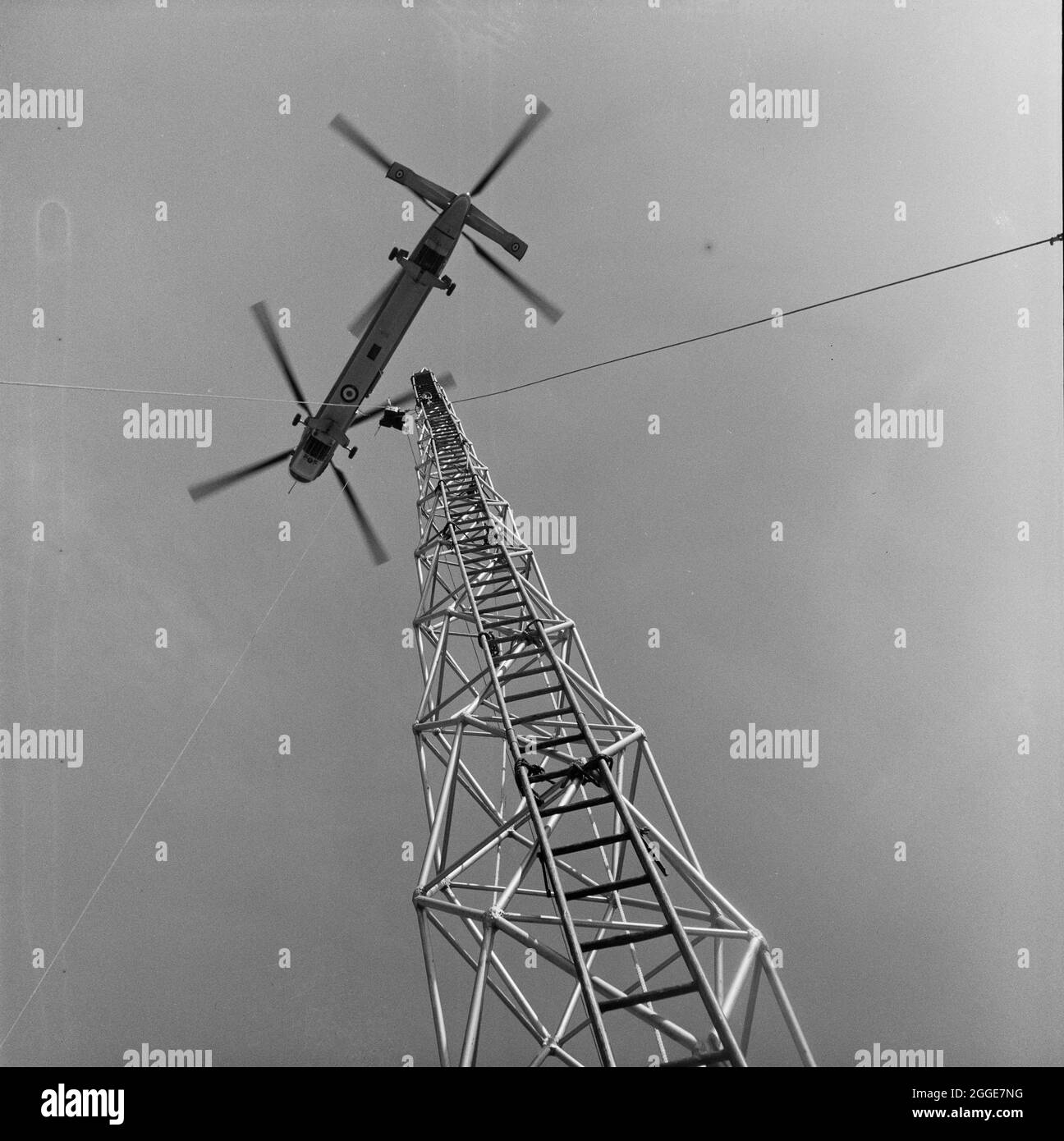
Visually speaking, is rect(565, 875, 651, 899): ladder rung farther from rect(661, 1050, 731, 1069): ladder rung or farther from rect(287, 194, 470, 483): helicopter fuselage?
rect(287, 194, 470, 483): helicopter fuselage

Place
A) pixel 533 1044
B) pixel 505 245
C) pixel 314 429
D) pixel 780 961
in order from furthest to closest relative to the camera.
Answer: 1. pixel 533 1044
2. pixel 780 961
3. pixel 314 429
4. pixel 505 245

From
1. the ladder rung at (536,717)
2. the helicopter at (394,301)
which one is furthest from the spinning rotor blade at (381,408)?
the ladder rung at (536,717)

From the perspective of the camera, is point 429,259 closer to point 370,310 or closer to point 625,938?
point 370,310

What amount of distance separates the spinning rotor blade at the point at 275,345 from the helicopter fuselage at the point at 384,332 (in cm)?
64

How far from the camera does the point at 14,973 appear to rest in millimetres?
14320

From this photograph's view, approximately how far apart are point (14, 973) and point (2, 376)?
1122 cm

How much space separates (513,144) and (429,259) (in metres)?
2.59

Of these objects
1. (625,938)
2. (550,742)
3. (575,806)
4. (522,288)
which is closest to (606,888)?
(625,938)

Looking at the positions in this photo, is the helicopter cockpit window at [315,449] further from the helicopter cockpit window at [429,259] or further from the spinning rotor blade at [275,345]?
the helicopter cockpit window at [429,259]

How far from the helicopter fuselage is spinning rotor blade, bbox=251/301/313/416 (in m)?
0.64

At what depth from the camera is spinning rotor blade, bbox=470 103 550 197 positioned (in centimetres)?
1331

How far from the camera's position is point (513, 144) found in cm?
1377
